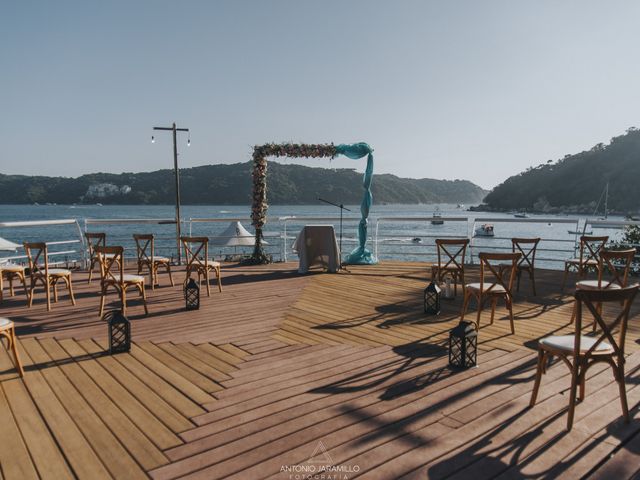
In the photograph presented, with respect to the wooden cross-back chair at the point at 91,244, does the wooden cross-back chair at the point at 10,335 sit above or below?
below

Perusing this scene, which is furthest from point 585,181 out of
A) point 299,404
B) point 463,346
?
point 299,404

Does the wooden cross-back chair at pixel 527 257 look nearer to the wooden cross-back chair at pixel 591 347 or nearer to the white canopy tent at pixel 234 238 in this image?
the wooden cross-back chair at pixel 591 347

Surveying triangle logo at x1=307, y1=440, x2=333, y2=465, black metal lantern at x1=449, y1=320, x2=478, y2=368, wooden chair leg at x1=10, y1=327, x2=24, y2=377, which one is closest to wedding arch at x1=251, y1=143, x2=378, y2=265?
black metal lantern at x1=449, y1=320, x2=478, y2=368

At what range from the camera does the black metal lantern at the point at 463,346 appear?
2.99 meters

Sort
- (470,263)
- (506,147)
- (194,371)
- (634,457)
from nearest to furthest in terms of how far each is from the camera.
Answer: (634,457)
(194,371)
(470,263)
(506,147)

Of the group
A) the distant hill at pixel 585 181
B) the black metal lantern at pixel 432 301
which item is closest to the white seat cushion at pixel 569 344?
the black metal lantern at pixel 432 301

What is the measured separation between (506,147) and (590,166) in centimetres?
2945

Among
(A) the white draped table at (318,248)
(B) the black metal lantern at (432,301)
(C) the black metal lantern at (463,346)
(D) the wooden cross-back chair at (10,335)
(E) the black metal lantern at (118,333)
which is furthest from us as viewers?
(A) the white draped table at (318,248)

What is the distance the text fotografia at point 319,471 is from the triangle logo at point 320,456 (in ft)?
0.11

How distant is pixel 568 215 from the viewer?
4175 cm

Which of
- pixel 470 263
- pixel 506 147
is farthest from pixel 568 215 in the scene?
pixel 470 263

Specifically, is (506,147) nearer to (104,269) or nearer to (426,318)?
(426,318)

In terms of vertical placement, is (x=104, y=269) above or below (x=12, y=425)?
→ above

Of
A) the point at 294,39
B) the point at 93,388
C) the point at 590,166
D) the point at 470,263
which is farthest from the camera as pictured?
the point at 590,166
